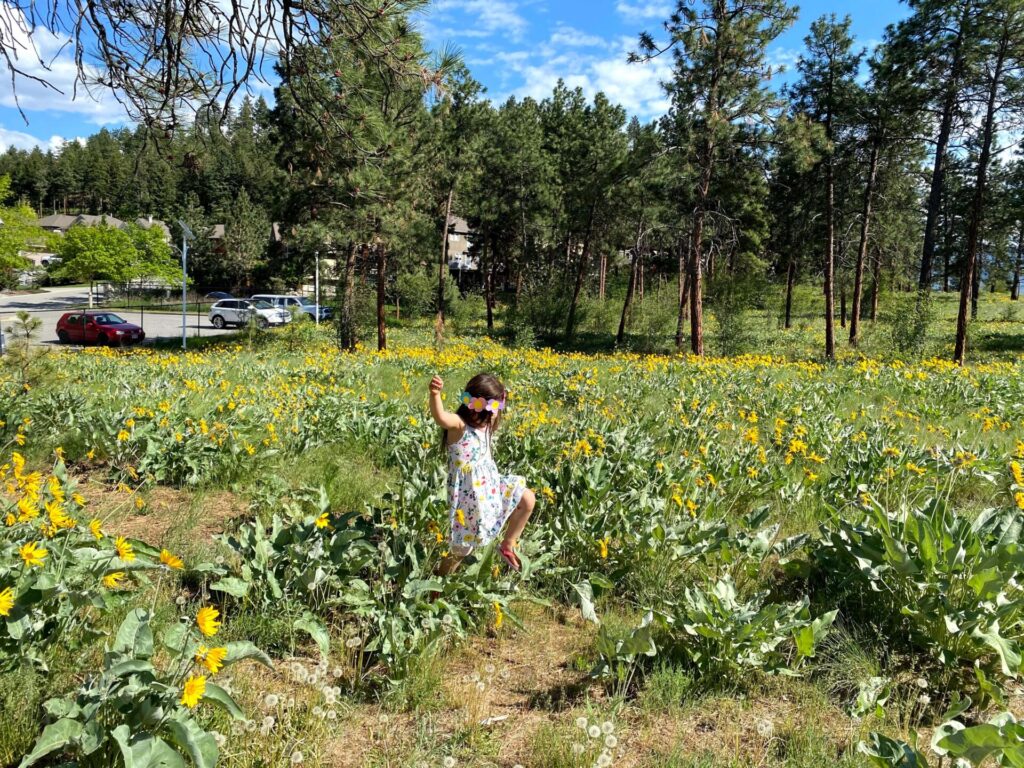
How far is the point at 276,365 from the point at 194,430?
625cm

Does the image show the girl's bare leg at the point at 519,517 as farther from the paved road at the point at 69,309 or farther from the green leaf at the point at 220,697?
the paved road at the point at 69,309

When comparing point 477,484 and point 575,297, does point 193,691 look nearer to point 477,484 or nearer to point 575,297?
point 477,484

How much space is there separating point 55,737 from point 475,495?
6.50 ft

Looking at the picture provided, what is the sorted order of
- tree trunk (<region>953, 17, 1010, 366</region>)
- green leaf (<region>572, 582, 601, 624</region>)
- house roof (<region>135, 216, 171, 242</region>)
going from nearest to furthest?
green leaf (<region>572, 582, 601, 624</region>), tree trunk (<region>953, 17, 1010, 366</region>), house roof (<region>135, 216, 171, 242</region>)

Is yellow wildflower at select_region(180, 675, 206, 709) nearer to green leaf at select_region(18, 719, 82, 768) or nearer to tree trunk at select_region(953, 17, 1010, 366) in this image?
green leaf at select_region(18, 719, 82, 768)

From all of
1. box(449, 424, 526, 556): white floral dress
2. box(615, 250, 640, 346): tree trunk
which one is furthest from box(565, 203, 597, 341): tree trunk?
box(449, 424, 526, 556): white floral dress

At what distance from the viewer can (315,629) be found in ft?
9.05

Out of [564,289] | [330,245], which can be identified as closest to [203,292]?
[564,289]

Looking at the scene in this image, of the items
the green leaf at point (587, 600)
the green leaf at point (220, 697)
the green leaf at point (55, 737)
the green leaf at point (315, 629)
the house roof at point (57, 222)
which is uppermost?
the house roof at point (57, 222)

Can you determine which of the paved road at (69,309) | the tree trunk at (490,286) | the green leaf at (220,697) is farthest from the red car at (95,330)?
the green leaf at (220,697)

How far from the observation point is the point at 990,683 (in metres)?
2.57

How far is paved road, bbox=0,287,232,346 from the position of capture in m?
31.9

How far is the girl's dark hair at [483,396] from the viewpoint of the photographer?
345 centimetres

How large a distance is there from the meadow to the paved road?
27.8 metres
